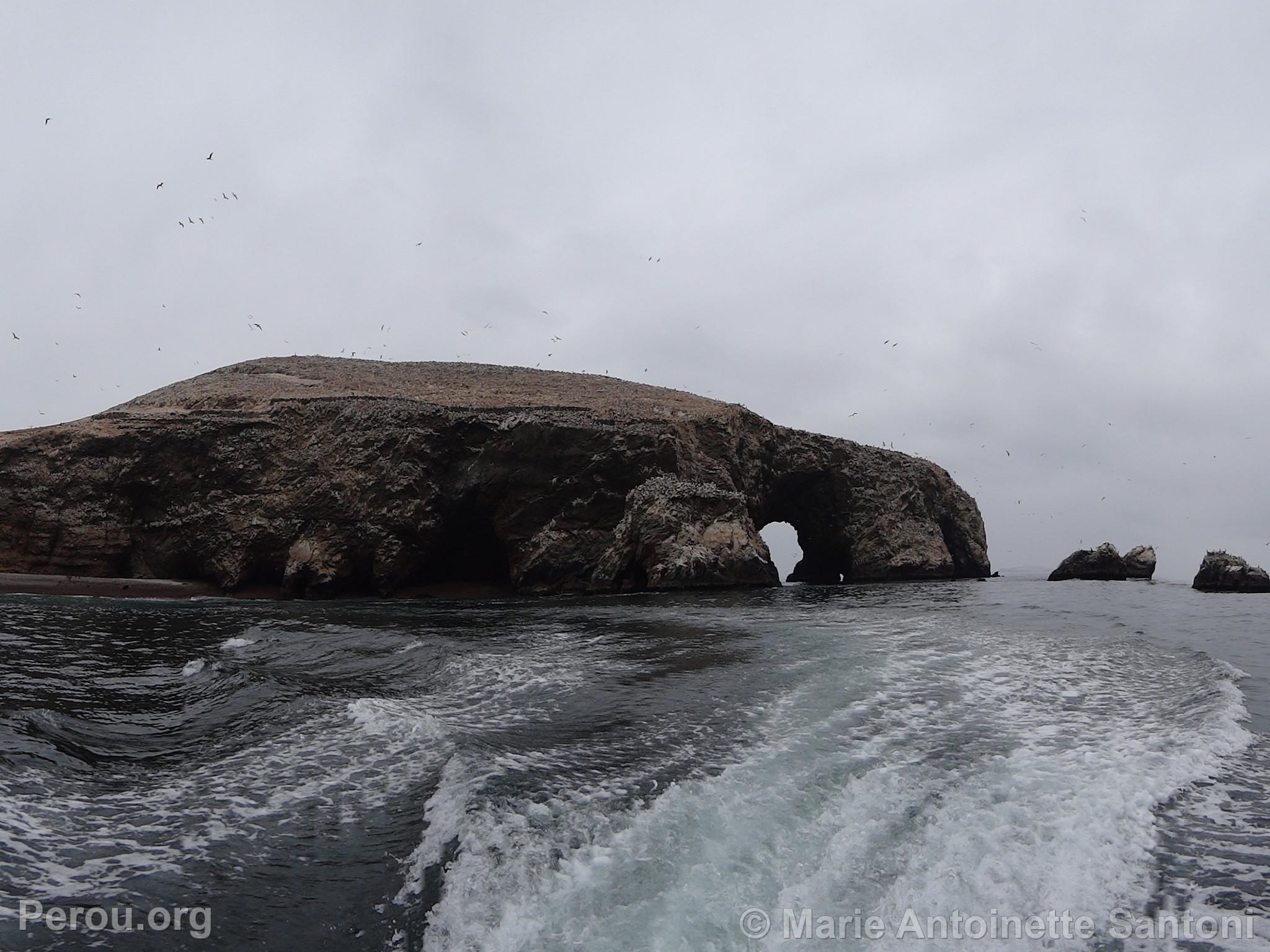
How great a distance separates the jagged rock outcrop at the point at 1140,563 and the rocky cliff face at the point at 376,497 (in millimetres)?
26671

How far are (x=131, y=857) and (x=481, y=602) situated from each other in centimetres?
1793

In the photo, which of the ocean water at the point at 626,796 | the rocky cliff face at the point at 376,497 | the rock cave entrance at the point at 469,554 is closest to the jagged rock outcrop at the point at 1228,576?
the rocky cliff face at the point at 376,497

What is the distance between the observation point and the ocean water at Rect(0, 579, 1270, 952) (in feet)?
13.1

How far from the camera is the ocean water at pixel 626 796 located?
3996 mm

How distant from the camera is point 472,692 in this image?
28.2 feet

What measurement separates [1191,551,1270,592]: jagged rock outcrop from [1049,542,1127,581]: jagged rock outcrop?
6.14m

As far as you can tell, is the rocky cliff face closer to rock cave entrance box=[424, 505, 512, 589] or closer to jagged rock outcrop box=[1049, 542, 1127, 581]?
rock cave entrance box=[424, 505, 512, 589]

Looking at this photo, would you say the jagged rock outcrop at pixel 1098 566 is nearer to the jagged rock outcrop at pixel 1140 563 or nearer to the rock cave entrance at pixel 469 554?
the jagged rock outcrop at pixel 1140 563

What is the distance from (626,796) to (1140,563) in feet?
146

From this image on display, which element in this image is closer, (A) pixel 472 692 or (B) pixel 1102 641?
(A) pixel 472 692

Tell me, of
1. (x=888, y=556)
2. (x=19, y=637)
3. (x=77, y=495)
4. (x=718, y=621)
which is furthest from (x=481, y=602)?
(x=888, y=556)

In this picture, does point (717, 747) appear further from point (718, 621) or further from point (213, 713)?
point (718, 621)

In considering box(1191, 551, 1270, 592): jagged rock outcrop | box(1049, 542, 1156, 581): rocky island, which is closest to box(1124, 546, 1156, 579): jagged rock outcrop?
box(1049, 542, 1156, 581): rocky island

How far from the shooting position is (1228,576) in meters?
30.3
